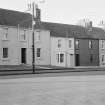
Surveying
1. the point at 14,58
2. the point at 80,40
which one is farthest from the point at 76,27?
the point at 14,58

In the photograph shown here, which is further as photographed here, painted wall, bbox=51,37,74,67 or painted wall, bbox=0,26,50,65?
painted wall, bbox=51,37,74,67

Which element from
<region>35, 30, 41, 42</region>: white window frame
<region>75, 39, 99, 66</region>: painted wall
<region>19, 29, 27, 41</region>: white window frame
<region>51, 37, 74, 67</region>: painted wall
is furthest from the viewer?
<region>75, 39, 99, 66</region>: painted wall

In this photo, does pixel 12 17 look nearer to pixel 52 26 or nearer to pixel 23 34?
pixel 23 34

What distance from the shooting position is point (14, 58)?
35.0 meters

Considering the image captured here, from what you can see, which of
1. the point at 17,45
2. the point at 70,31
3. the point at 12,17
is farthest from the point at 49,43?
the point at 12,17

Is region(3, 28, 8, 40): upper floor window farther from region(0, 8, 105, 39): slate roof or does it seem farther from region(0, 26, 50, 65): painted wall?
region(0, 8, 105, 39): slate roof

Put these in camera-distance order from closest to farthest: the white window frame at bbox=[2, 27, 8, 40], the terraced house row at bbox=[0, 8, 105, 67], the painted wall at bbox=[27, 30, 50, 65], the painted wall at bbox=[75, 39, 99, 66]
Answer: the white window frame at bbox=[2, 27, 8, 40] → the terraced house row at bbox=[0, 8, 105, 67] → the painted wall at bbox=[27, 30, 50, 65] → the painted wall at bbox=[75, 39, 99, 66]

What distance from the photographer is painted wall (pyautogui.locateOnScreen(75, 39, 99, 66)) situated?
149 ft

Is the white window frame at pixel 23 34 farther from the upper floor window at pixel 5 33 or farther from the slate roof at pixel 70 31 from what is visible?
the slate roof at pixel 70 31

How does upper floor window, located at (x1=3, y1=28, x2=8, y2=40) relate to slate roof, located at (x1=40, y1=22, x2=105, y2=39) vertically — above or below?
below

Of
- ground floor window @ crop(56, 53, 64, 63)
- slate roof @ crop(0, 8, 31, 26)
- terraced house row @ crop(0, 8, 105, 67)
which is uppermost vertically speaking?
slate roof @ crop(0, 8, 31, 26)

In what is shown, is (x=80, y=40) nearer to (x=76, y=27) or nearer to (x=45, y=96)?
(x=76, y=27)

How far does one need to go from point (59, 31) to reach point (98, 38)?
9399 millimetres

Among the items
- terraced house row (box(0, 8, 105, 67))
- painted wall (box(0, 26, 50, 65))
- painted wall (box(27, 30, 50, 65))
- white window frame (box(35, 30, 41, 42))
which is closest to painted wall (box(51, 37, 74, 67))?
terraced house row (box(0, 8, 105, 67))
